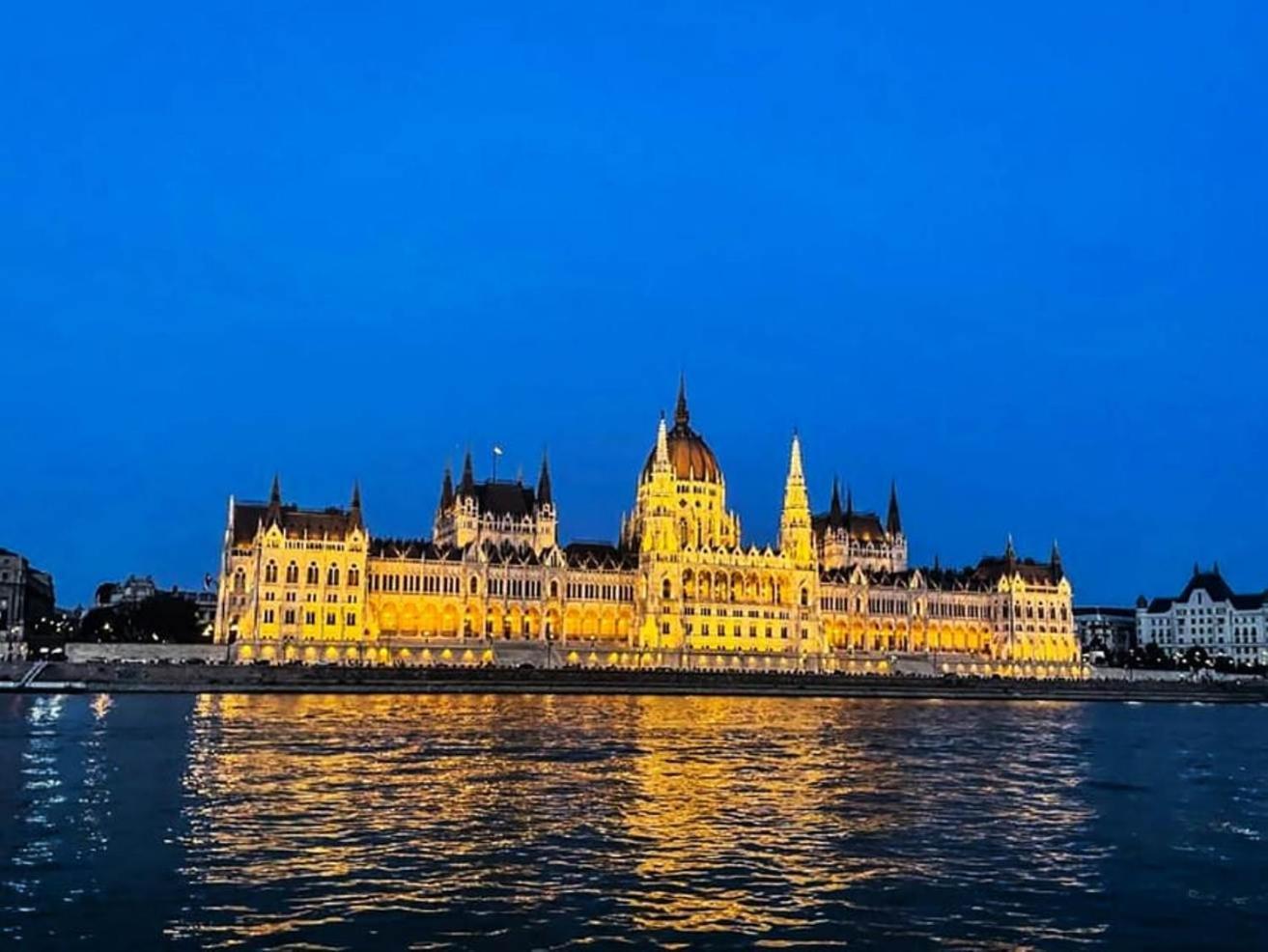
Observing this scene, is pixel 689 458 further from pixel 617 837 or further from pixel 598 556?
pixel 617 837

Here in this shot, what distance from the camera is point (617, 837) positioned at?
30.1m

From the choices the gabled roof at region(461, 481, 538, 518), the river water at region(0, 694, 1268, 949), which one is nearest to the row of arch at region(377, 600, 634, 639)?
the gabled roof at region(461, 481, 538, 518)

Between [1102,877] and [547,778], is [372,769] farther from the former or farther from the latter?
[1102,877]

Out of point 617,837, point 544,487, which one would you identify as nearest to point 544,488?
point 544,487

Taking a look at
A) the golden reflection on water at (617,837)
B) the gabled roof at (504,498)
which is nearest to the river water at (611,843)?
the golden reflection on water at (617,837)

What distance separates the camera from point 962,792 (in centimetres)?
3984

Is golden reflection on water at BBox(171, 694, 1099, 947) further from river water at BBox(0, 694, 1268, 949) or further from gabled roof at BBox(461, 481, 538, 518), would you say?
gabled roof at BBox(461, 481, 538, 518)

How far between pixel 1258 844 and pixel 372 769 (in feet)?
81.8

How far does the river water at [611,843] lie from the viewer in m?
21.6

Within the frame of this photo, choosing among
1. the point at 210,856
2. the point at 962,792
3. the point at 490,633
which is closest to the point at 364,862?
the point at 210,856

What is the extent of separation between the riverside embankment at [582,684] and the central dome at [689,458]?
39.1 meters

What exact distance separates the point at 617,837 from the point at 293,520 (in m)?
109

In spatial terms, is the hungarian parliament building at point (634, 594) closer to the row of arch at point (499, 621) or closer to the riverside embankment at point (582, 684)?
the row of arch at point (499, 621)

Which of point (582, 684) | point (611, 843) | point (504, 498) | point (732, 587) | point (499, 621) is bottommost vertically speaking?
point (611, 843)
